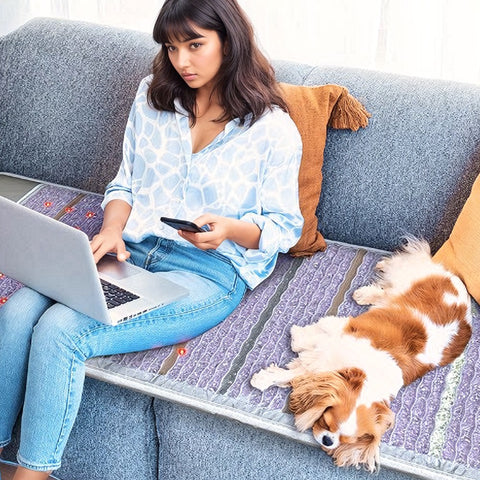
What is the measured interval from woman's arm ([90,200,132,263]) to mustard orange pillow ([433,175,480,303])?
0.74m

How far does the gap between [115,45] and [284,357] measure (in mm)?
1098

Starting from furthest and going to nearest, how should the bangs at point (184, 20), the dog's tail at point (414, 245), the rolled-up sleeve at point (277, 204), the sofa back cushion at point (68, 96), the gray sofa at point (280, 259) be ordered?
1. the sofa back cushion at point (68, 96)
2. the dog's tail at point (414, 245)
3. the rolled-up sleeve at point (277, 204)
4. the bangs at point (184, 20)
5. the gray sofa at point (280, 259)

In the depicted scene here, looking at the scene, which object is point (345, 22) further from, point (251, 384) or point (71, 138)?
point (251, 384)

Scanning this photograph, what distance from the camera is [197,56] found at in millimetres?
1650

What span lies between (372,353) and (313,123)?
630 mm

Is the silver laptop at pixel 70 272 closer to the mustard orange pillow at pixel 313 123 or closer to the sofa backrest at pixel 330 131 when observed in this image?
the mustard orange pillow at pixel 313 123

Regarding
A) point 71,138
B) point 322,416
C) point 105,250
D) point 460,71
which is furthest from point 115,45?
point 322,416

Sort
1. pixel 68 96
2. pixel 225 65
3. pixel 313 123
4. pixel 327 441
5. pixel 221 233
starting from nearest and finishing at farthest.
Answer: pixel 327 441
pixel 221 233
pixel 225 65
pixel 313 123
pixel 68 96

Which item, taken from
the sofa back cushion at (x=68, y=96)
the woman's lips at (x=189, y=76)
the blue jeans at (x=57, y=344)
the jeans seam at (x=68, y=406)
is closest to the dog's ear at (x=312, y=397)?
the blue jeans at (x=57, y=344)

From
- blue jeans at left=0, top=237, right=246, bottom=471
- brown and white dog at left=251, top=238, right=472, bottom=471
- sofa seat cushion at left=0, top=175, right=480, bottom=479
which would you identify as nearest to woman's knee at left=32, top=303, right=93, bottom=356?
blue jeans at left=0, top=237, right=246, bottom=471

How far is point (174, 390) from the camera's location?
1512mm

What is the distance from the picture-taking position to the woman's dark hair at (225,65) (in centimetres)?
161

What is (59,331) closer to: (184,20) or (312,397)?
(312,397)

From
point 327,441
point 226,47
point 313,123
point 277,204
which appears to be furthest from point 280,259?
point 327,441
